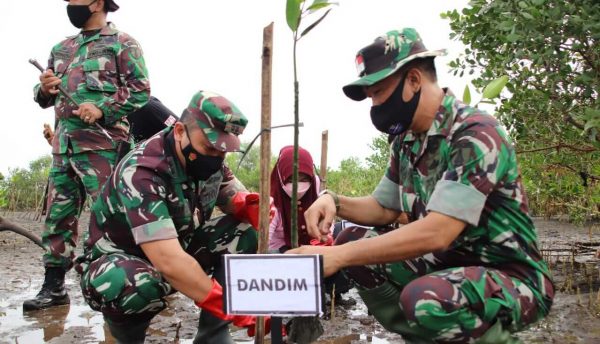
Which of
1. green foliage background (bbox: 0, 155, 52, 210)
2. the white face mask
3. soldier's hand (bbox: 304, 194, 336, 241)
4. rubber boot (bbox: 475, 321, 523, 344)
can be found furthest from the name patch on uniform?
green foliage background (bbox: 0, 155, 52, 210)

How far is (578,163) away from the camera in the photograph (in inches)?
195

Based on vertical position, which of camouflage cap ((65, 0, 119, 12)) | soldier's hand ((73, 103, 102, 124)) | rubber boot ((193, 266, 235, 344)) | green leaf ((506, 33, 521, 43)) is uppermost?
camouflage cap ((65, 0, 119, 12))

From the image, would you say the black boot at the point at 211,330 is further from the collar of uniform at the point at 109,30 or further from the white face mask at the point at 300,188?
the collar of uniform at the point at 109,30

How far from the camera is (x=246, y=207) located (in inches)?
121

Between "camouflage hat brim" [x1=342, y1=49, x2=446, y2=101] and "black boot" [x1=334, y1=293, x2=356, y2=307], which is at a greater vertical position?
"camouflage hat brim" [x1=342, y1=49, x2=446, y2=101]

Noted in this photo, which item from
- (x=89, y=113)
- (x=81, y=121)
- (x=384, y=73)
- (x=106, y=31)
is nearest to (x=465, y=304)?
(x=384, y=73)

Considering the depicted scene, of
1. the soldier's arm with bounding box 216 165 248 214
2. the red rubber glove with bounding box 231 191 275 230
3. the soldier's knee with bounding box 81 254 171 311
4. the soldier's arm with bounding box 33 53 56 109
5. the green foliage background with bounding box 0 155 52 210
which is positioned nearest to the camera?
the soldier's knee with bounding box 81 254 171 311

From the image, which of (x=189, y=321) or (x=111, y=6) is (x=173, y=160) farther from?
(x=111, y=6)

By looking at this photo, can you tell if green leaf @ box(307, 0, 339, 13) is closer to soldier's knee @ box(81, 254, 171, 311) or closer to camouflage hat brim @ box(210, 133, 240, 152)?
camouflage hat brim @ box(210, 133, 240, 152)

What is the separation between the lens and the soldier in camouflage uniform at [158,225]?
8.04 ft

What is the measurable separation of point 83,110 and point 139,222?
1.51 metres

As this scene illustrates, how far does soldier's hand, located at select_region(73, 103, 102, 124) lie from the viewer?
3.72m

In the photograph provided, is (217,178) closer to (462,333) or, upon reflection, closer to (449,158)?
(449,158)

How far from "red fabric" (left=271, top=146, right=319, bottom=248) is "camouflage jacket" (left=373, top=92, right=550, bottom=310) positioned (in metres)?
1.55
